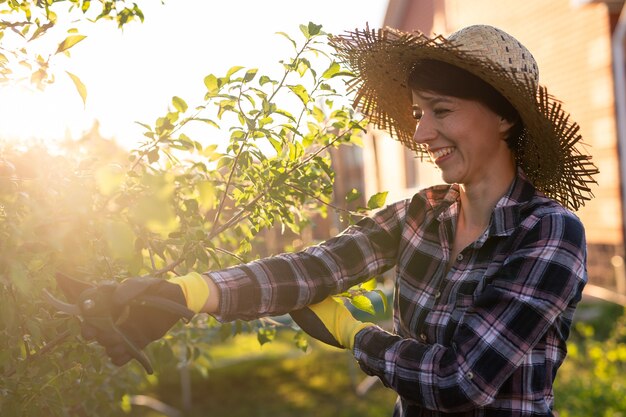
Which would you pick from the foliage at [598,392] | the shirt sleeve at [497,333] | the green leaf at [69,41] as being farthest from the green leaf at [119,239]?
the foliage at [598,392]

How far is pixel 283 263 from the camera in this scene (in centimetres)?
239

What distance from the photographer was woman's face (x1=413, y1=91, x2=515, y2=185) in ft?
7.95

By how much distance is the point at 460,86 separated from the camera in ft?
7.95

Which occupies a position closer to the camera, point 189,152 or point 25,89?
point 25,89

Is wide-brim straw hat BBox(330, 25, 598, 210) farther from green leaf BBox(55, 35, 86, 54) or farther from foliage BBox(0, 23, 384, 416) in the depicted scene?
green leaf BBox(55, 35, 86, 54)

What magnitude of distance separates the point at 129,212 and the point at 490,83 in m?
1.19

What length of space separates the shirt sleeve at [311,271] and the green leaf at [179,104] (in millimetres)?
509

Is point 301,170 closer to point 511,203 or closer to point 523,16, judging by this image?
point 511,203

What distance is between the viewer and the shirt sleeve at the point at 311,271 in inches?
88.3

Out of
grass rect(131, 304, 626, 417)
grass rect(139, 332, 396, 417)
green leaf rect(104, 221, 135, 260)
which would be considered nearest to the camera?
green leaf rect(104, 221, 135, 260)

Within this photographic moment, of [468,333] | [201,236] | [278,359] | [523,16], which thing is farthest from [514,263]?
[523,16]

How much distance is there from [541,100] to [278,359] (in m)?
7.93

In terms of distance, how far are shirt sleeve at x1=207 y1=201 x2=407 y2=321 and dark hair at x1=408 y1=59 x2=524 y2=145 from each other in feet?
1.53

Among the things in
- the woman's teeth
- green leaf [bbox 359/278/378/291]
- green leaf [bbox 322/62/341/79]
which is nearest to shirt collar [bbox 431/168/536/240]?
the woman's teeth
